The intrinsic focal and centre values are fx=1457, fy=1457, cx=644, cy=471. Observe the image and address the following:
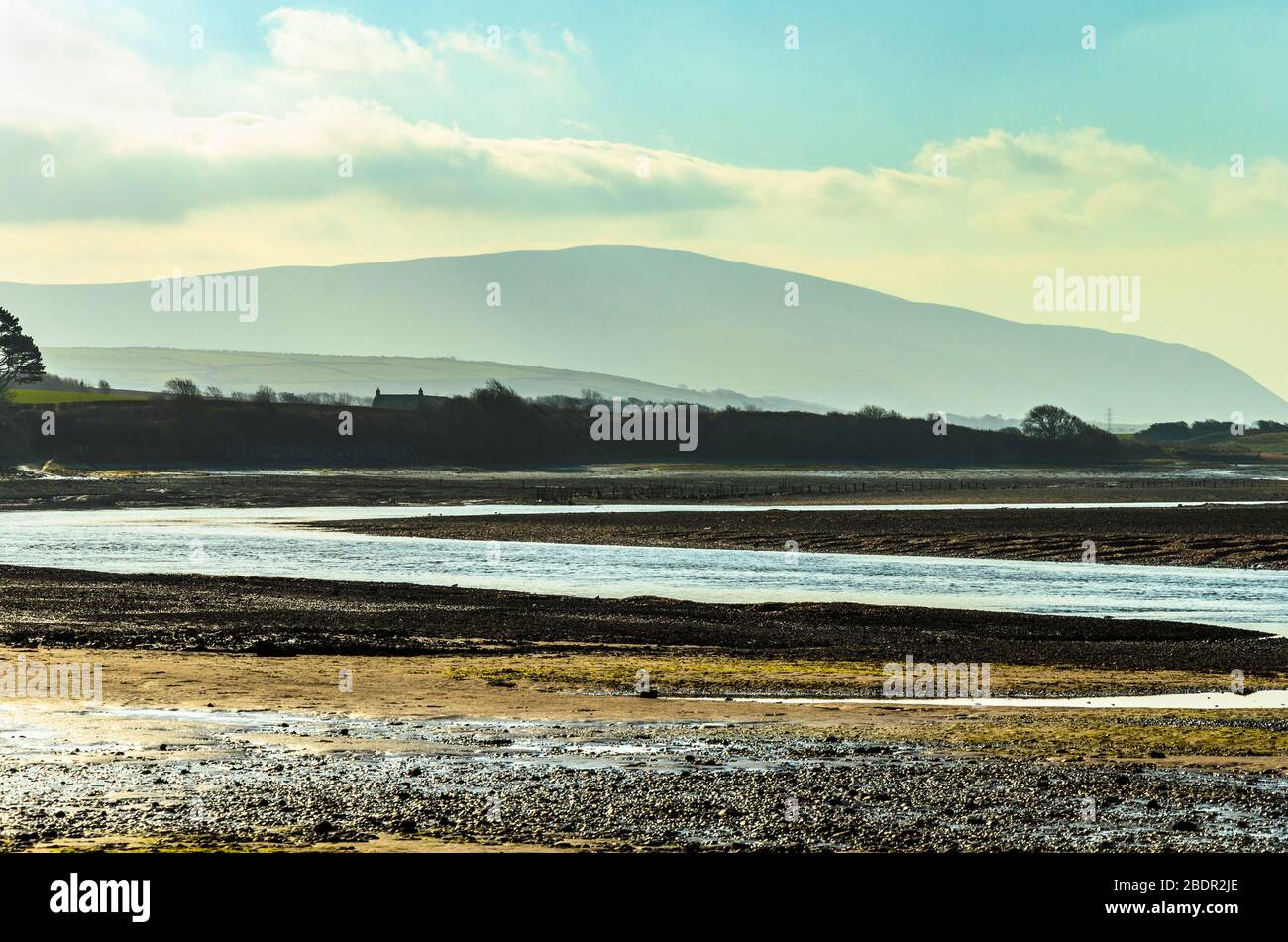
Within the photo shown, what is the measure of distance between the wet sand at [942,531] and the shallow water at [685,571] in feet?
9.01

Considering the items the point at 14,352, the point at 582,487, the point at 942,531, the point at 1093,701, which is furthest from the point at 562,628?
the point at 14,352

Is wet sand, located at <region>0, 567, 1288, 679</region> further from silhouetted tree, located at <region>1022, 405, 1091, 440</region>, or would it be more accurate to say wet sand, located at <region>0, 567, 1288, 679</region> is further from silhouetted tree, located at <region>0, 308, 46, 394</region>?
silhouetted tree, located at <region>1022, 405, 1091, 440</region>

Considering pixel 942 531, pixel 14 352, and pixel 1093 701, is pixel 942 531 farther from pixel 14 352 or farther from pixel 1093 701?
pixel 14 352

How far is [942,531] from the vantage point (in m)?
62.4

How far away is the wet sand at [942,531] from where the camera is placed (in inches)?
2124

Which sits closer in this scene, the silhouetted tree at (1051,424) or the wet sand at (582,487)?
the wet sand at (582,487)

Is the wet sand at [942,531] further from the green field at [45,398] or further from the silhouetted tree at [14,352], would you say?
the green field at [45,398]

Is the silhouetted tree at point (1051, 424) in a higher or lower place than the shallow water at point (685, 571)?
higher

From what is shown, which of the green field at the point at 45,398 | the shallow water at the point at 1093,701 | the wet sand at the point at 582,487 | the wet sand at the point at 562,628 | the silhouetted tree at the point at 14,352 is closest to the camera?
the shallow water at the point at 1093,701

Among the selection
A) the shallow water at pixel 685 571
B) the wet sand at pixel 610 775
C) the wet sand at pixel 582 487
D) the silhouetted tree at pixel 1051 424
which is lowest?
the shallow water at pixel 685 571

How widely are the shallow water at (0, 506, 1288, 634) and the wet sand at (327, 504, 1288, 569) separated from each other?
275 cm

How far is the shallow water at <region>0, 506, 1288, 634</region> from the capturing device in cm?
3800

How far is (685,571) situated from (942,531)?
63.2 ft

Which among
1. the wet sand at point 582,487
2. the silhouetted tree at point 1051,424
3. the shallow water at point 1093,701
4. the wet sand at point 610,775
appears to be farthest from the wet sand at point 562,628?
the silhouetted tree at point 1051,424
